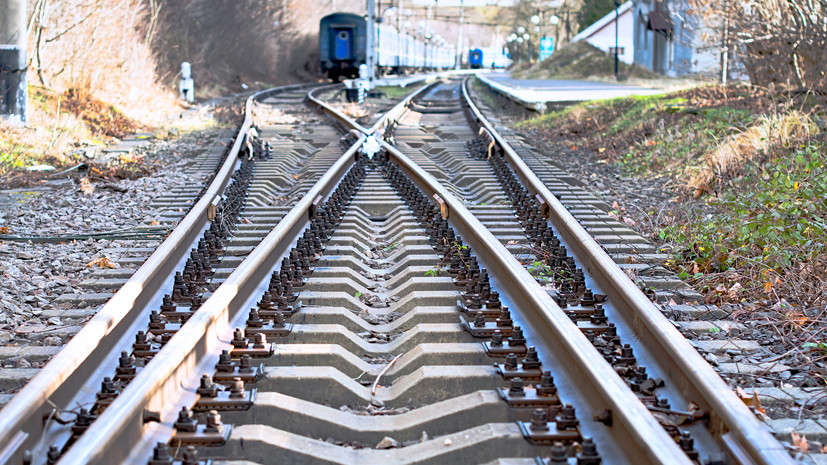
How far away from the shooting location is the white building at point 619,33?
53.4 m

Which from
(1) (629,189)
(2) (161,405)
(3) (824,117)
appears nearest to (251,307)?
(2) (161,405)

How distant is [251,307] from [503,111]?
65.6 ft

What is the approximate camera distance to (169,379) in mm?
3268

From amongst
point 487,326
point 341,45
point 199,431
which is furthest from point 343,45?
point 199,431

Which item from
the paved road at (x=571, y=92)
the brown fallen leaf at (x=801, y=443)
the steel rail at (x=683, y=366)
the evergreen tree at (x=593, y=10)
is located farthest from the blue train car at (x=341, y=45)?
the brown fallen leaf at (x=801, y=443)

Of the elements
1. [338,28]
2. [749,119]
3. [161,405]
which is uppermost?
[338,28]

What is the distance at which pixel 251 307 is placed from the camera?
4.48 meters

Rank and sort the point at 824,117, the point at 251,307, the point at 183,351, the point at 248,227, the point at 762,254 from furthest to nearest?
the point at 824,117 → the point at 248,227 → the point at 762,254 → the point at 251,307 → the point at 183,351

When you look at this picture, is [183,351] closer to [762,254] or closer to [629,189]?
[762,254]

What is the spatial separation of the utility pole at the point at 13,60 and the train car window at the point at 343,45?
28397 millimetres

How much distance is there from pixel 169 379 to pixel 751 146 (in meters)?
7.48

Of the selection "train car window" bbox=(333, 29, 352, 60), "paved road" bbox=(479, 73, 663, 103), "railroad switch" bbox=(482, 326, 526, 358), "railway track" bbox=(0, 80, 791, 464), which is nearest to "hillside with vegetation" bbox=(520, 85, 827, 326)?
"railway track" bbox=(0, 80, 791, 464)

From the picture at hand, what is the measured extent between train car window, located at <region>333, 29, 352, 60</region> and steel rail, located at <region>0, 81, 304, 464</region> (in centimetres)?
3633

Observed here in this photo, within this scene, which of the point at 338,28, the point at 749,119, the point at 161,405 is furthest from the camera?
the point at 338,28
